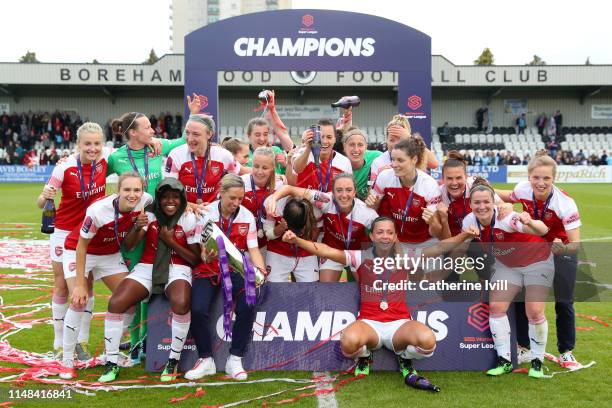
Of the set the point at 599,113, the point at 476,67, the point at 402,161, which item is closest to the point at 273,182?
the point at 402,161

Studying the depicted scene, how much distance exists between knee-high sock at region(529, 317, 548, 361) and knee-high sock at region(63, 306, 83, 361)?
139 inches

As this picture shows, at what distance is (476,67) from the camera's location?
3300cm

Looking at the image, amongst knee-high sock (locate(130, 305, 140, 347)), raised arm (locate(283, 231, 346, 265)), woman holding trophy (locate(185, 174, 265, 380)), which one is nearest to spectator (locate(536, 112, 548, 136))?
raised arm (locate(283, 231, 346, 265))

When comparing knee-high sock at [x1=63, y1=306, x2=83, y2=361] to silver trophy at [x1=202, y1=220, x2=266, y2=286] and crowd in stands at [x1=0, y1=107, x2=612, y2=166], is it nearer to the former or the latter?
silver trophy at [x1=202, y1=220, x2=266, y2=286]

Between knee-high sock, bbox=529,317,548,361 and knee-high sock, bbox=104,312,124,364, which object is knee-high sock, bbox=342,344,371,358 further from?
knee-high sock, bbox=104,312,124,364

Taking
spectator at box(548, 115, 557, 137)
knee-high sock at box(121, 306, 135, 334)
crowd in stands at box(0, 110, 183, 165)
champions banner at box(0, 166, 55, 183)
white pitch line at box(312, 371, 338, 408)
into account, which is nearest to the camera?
white pitch line at box(312, 371, 338, 408)

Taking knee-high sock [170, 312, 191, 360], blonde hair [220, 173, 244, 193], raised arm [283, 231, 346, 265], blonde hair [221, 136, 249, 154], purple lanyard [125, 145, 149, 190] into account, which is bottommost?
knee-high sock [170, 312, 191, 360]

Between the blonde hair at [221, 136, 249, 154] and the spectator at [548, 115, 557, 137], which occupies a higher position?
the spectator at [548, 115, 557, 137]

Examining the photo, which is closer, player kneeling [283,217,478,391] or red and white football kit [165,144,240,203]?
player kneeling [283,217,478,391]

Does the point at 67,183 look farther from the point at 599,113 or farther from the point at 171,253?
the point at 599,113

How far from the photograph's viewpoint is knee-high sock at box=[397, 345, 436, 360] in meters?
4.42

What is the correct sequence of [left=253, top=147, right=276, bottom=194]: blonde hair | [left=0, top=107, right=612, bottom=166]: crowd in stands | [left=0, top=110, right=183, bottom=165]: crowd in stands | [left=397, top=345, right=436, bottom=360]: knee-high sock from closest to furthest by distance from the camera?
1. [left=397, top=345, right=436, bottom=360]: knee-high sock
2. [left=253, top=147, right=276, bottom=194]: blonde hair
3. [left=0, top=107, right=612, bottom=166]: crowd in stands
4. [left=0, top=110, right=183, bottom=165]: crowd in stands

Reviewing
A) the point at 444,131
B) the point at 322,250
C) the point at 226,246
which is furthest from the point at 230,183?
the point at 444,131

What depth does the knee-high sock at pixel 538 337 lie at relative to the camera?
463 cm
